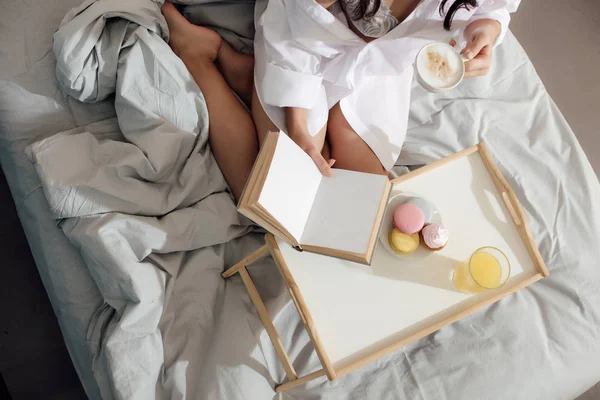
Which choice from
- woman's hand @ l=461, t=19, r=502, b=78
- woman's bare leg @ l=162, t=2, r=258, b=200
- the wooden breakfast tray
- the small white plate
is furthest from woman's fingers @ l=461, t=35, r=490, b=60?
woman's bare leg @ l=162, t=2, r=258, b=200

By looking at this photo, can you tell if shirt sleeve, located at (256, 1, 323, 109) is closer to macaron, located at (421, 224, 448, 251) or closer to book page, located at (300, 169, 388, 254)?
book page, located at (300, 169, 388, 254)

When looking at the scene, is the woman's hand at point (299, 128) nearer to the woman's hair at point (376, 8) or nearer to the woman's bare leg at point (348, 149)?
the woman's bare leg at point (348, 149)

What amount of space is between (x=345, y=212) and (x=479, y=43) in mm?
392

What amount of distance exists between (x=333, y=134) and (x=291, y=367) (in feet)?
1.53

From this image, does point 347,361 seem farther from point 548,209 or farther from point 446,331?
point 548,209

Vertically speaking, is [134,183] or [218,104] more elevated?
[218,104]

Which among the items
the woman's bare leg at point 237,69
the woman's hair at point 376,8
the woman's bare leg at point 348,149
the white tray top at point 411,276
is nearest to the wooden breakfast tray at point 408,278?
the white tray top at point 411,276

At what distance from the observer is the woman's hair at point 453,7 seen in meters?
0.83

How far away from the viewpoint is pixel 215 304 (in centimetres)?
93

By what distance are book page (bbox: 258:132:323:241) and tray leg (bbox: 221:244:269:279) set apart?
86mm

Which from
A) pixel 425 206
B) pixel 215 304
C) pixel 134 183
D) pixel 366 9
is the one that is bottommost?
pixel 215 304

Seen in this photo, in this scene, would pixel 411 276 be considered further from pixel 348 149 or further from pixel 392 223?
pixel 348 149

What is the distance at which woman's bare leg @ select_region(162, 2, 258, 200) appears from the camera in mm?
985

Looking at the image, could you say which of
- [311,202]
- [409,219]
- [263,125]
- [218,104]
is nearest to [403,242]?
[409,219]
